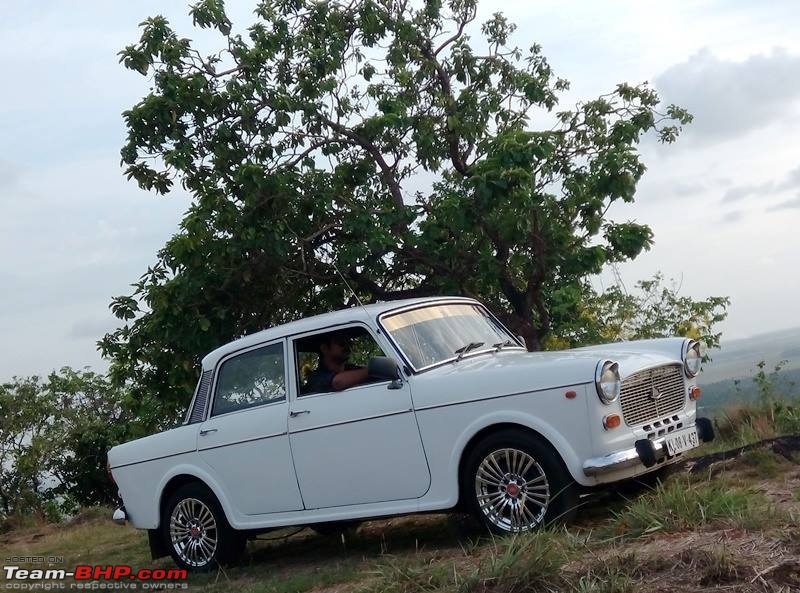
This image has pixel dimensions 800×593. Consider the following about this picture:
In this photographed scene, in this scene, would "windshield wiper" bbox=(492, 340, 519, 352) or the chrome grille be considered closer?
the chrome grille

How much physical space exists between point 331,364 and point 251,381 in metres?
0.72

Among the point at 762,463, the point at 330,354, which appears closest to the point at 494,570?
the point at 330,354

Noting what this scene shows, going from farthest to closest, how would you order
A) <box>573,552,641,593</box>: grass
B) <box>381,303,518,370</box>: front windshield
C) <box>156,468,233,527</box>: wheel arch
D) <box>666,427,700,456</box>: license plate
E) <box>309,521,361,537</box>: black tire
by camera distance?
1. <box>309,521,361,537</box>: black tire
2. <box>156,468,233,527</box>: wheel arch
3. <box>381,303,518,370</box>: front windshield
4. <box>666,427,700,456</box>: license plate
5. <box>573,552,641,593</box>: grass

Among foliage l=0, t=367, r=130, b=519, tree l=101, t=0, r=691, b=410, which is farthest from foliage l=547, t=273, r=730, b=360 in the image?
foliage l=0, t=367, r=130, b=519

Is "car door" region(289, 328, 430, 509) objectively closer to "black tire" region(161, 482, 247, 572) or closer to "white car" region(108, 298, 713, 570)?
"white car" region(108, 298, 713, 570)

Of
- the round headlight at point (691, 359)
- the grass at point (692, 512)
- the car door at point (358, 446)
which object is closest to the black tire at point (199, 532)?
the car door at point (358, 446)

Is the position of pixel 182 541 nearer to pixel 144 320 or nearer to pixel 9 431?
pixel 144 320

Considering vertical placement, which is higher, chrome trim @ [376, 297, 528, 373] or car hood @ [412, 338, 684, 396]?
chrome trim @ [376, 297, 528, 373]

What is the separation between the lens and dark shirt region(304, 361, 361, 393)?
779cm

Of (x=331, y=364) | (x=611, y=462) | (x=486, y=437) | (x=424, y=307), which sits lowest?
(x=611, y=462)

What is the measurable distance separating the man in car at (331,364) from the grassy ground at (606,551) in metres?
1.31

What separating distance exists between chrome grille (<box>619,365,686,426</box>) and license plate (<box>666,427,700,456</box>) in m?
0.17

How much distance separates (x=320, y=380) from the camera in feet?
25.8

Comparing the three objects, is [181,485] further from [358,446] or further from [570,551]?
[570,551]
